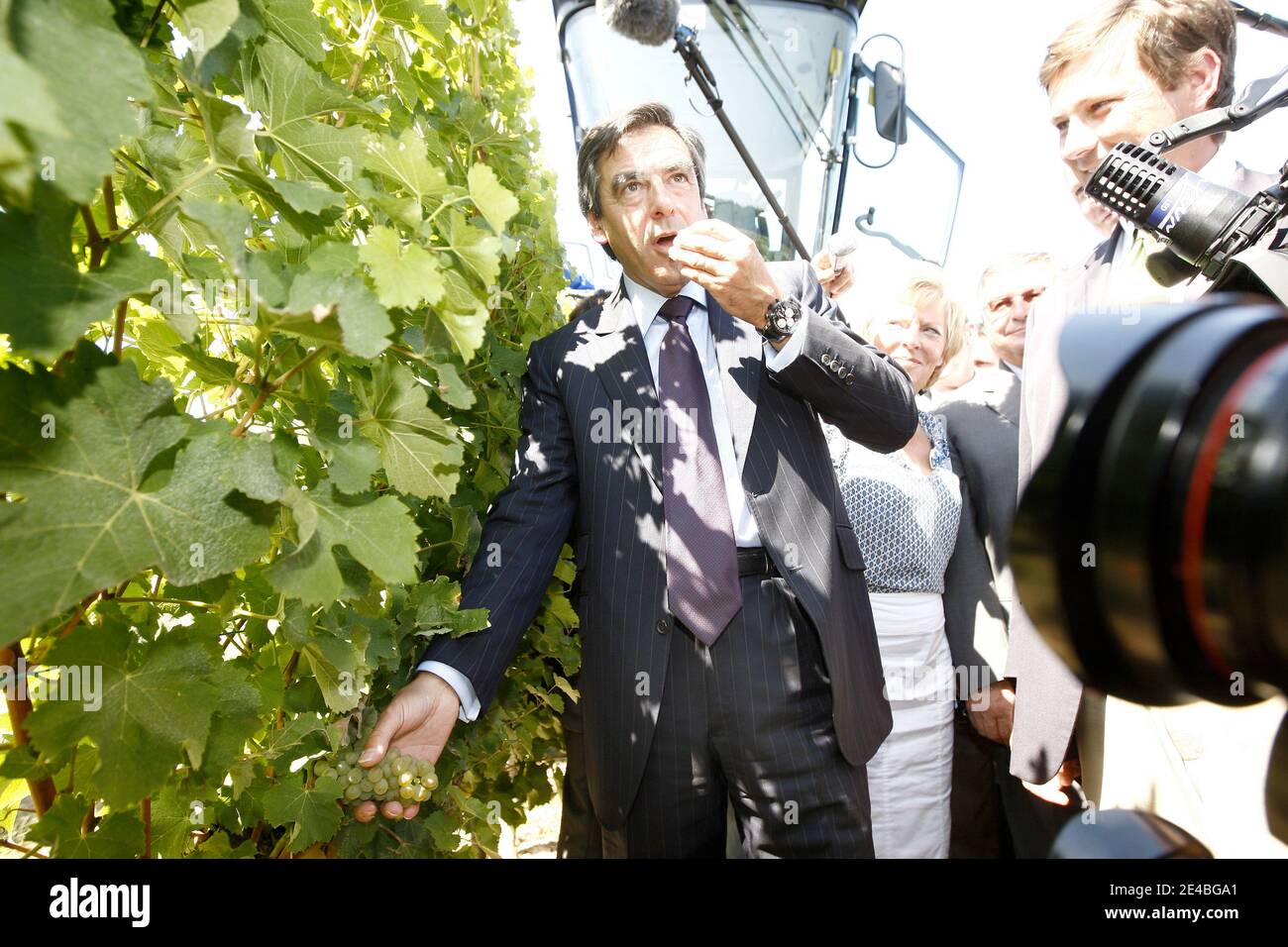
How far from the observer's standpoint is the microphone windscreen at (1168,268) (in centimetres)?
155

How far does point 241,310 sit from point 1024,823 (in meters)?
2.82

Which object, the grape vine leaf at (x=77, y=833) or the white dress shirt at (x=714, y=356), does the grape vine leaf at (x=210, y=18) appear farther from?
the white dress shirt at (x=714, y=356)

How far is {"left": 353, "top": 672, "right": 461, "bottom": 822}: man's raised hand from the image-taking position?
1373 mm

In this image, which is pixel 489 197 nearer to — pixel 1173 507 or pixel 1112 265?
pixel 1173 507

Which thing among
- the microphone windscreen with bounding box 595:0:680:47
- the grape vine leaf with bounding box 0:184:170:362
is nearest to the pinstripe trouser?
the grape vine leaf with bounding box 0:184:170:362

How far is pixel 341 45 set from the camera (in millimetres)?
1264

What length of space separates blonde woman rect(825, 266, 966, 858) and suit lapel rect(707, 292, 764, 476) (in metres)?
0.92

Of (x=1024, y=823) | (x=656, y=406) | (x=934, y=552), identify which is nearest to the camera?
(x=656, y=406)

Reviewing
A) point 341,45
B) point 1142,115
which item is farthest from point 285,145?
point 1142,115

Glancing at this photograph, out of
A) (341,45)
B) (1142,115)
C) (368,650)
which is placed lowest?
(368,650)

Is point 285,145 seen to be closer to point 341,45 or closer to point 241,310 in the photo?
point 241,310

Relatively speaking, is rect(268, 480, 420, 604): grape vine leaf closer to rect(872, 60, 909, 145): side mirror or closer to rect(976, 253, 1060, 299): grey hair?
rect(976, 253, 1060, 299): grey hair

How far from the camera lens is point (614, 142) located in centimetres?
243

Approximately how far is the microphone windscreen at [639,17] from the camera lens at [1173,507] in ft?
7.66
